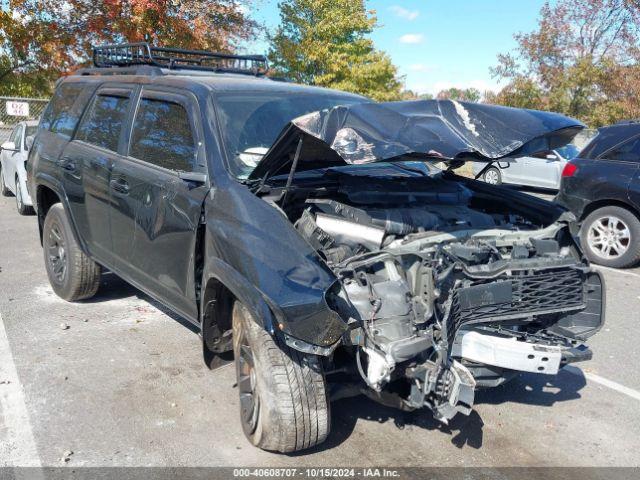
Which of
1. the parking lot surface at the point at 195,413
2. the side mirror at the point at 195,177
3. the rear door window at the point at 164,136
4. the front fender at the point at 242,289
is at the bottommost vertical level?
the parking lot surface at the point at 195,413

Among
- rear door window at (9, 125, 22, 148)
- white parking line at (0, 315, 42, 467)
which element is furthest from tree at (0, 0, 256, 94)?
white parking line at (0, 315, 42, 467)

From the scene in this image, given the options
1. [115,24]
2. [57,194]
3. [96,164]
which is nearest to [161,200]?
[96,164]

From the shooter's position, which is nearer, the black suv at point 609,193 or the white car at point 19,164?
the black suv at point 609,193

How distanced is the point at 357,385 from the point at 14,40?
44.9 feet

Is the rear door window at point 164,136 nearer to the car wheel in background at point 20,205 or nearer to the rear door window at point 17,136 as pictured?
the car wheel in background at point 20,205

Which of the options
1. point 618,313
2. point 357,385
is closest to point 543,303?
point 357,385

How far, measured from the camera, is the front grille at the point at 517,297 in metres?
3.16

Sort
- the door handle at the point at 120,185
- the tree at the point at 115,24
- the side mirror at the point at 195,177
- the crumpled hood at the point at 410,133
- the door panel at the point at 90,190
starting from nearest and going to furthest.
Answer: the crumpled hood at the point at 410,133
the side mirror at the point at 195,177
the door handle at the point at 120,185
the door panel at the point at 90,190
the tree at the point at 115,24

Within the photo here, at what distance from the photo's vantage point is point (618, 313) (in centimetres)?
609

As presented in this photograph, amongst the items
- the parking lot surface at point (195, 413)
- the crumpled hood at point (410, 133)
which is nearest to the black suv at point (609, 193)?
the parking lot surface at point (195, 413)

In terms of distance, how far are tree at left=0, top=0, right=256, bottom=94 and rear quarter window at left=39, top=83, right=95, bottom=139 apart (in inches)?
268

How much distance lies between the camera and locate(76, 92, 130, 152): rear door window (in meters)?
4.62

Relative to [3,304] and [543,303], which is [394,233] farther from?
[3,304]

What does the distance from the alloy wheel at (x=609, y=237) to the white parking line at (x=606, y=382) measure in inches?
143
